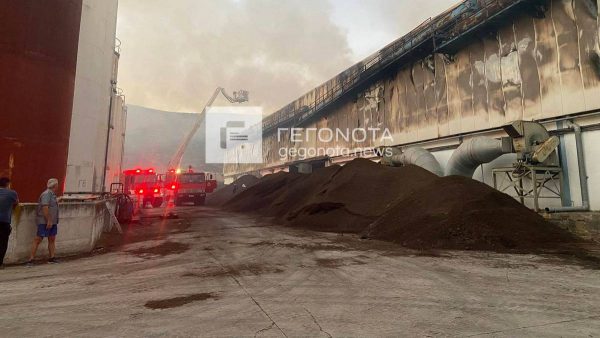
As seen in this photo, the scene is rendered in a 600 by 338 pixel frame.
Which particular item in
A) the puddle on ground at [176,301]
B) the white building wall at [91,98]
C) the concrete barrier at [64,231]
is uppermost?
the white building wall at [91,98]

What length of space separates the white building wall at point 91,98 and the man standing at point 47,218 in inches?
238

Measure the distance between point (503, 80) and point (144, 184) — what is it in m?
25.7

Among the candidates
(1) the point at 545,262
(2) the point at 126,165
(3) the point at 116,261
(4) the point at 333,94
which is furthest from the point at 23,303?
(2) the point at 126,165

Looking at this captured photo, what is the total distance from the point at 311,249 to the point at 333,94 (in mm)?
21000

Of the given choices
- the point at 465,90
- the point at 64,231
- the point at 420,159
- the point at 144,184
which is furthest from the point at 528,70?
the point at 144,184

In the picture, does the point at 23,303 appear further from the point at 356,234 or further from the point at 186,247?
the point at 356,234

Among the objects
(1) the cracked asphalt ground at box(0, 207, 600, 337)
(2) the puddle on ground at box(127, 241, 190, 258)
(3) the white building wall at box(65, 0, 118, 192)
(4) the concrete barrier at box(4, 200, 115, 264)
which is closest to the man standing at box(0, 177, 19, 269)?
(4) the concrete barrier at box(4, 200, 115, 264)

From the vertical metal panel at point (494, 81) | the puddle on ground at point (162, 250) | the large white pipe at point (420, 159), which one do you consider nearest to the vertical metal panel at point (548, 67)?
the vertical metal panel at point (494, 81)

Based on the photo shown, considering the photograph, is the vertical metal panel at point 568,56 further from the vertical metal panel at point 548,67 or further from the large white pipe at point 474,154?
the large white pipe at point 474,154

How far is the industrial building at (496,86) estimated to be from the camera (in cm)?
1143

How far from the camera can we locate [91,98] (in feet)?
46.7

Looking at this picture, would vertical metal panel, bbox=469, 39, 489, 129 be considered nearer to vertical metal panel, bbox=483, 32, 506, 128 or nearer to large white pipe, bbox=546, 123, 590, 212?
vertical metal panel, bbox=483, 32, 506, 128

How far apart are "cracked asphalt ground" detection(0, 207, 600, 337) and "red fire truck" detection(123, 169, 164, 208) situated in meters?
19.6

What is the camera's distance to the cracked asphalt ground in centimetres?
345
